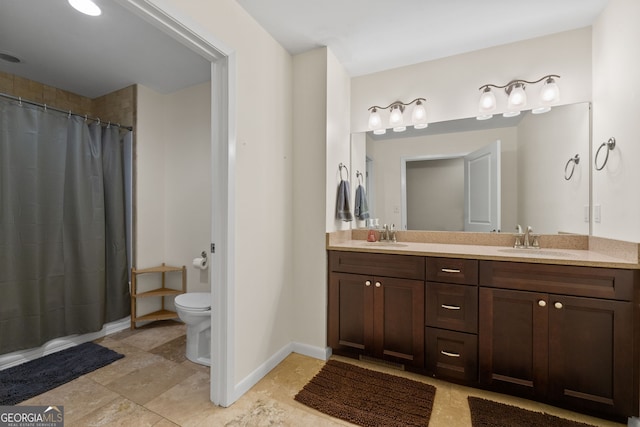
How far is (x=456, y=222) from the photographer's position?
2.27m

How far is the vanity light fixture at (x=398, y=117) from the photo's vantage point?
7.74 ft

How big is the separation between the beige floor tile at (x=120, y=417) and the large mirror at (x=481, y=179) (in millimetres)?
1947

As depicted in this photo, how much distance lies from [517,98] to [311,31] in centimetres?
159

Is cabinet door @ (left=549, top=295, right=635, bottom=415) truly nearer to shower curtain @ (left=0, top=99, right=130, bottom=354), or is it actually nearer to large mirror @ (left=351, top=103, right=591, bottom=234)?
large mirror @ (left=351, top=103, right=591, bottom=234)

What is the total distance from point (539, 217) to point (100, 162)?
12.2ft

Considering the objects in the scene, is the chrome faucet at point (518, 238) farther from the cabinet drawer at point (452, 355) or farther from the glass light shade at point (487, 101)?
the glass light shade at point (487, 101)

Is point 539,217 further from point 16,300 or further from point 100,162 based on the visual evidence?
point 16,300

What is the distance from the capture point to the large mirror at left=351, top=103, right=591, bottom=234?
195cm

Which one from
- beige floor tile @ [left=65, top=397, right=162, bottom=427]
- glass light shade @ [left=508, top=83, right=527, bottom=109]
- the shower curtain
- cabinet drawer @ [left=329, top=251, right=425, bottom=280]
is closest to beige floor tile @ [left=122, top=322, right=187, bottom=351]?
the shower curtain

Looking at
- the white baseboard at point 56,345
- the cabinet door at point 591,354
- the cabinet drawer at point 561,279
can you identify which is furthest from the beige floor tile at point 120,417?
the cabinet door at point 591,354

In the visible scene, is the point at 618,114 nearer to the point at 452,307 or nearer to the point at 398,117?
the point at 398,117

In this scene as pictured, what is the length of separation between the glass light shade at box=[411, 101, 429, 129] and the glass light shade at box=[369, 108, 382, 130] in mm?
294

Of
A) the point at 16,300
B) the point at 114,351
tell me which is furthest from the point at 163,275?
the point at 16,300

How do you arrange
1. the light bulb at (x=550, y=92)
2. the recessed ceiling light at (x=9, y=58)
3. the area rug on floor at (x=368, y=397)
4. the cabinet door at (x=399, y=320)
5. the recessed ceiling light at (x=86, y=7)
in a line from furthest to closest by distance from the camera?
the recessed ceiling light at (x=9, y=58)
the light bulb at (x=550, y=92)
the cabinet door at (x=399, y=320)
the recessed ceiling light at (x=86, y=7)
the area rug on floor at (x=368, y=397)
